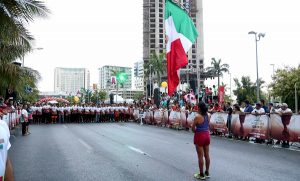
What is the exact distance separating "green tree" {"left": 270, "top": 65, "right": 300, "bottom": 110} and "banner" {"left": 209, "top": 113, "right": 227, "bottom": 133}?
118 feet

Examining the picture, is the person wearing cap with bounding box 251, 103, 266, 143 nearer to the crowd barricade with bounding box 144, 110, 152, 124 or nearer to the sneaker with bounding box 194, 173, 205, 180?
the sneaker with bounding box 194, 173, 205, 180

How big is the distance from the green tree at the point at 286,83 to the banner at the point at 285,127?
4009cm

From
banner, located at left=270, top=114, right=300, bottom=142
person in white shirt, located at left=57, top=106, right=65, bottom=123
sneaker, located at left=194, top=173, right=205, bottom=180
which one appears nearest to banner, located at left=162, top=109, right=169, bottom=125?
person in white shirt, located at left=57, top=106, right=65, bottom=123

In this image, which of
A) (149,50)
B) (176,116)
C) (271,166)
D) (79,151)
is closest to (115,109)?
(176,116)

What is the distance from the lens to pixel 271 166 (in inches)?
401

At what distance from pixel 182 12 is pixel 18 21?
8358 millimetres

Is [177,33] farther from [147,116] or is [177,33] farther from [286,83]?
Answer: [286,83]

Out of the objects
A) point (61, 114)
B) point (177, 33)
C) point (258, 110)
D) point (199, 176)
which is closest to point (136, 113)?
point (61, 114)

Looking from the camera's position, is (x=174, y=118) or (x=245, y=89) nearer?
(x=174, y=118)

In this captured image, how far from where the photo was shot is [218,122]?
20250 mm

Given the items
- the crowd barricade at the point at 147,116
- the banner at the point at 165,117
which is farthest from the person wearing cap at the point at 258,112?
the crowd barricade at the point at 147,116

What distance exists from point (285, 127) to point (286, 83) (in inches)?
1687

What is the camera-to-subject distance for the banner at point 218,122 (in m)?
19.6

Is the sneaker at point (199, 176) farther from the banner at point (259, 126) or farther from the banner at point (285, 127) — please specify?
the banner at point (259, 126)
